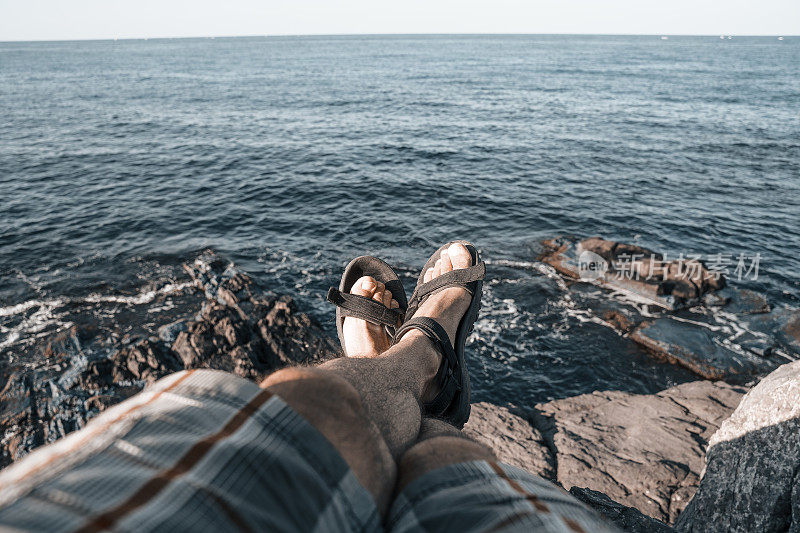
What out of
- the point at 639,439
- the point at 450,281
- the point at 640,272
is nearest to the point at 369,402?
the point at 450,281

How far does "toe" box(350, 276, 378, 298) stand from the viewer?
423 cm

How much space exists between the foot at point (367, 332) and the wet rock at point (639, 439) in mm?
2107

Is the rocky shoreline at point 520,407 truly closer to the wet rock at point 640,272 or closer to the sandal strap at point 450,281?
the wet rock at point 640,272

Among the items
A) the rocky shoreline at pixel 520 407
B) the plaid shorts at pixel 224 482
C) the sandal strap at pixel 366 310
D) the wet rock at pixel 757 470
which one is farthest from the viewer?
the sandal strap at pixel 366 310

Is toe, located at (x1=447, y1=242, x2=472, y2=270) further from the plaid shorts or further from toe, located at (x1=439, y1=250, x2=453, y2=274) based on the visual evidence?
the plaid shorts

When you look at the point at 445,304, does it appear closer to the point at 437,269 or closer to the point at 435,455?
the point at 437,269

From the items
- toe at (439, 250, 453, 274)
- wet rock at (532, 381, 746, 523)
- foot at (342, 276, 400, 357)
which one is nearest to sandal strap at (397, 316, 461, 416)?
foot at (342, 276, 400, 357)

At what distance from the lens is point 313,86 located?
39.0m

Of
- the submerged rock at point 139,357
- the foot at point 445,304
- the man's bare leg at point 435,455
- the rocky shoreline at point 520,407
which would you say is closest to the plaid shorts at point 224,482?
the man's bare leg at point 435,455

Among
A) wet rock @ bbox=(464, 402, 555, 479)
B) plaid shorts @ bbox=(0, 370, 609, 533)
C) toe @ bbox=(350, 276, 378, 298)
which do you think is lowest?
wet rock @ bbox=(464, 402, 555, 479)

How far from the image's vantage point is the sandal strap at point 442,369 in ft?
8.18

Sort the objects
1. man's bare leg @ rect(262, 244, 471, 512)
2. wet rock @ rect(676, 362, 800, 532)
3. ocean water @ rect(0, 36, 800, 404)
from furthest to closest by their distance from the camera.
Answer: ocean water @ rect(0, 36, 800, 404), wet rock @ rect(676, 362, 800, 532), man's bare leg @ rect(262, 244, 471, 512)

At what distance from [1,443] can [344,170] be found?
1295 cm

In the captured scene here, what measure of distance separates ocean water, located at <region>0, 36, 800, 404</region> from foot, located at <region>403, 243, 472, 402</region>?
309 cm
